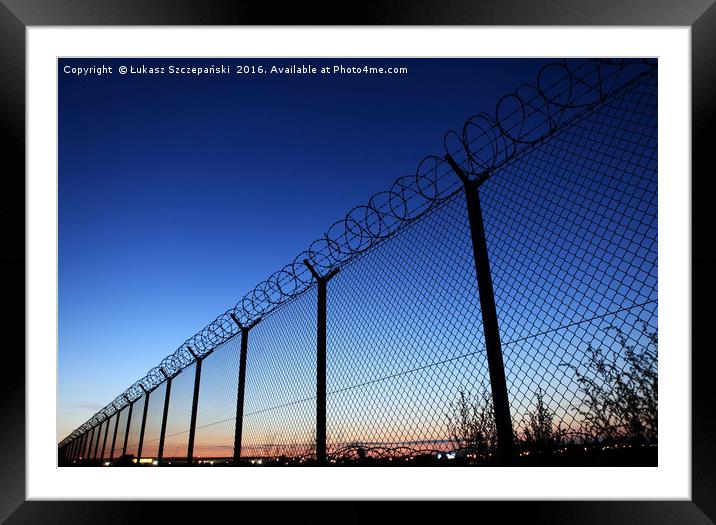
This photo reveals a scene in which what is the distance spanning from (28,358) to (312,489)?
1.23m

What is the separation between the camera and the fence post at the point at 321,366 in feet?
12.5

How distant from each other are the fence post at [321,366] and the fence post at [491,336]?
1.55 metres

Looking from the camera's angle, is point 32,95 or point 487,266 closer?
point 32,95

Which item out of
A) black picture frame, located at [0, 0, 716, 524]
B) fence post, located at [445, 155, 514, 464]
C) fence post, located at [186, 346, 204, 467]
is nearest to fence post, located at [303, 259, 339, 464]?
fence post, located at [445, 155, 514, 464]

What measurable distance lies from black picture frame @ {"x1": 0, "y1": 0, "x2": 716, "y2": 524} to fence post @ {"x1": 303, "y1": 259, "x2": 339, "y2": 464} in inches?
66.8

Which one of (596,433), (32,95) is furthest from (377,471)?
(32,95)

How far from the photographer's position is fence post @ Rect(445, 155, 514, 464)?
2322 millimetres

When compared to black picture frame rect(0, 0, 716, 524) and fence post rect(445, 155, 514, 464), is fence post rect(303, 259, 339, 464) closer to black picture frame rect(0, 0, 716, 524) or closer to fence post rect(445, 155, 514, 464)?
fence post rect(445, 155, 514, 464)
